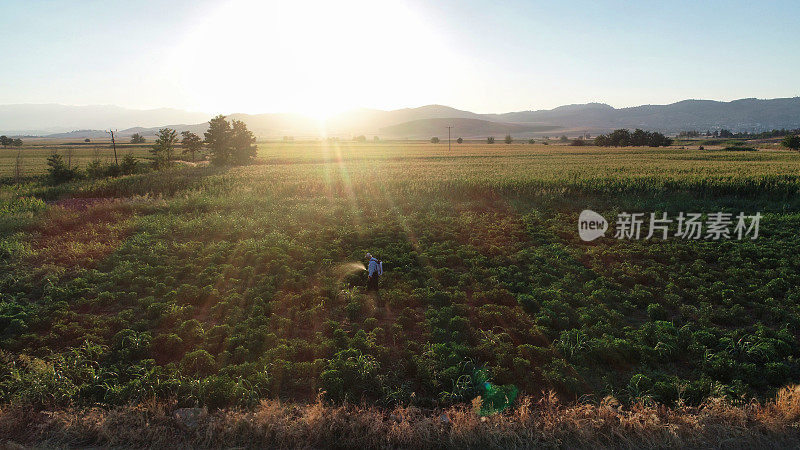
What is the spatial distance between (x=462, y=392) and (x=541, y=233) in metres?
11.3

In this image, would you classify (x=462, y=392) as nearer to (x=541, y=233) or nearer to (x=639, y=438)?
(x=639, y=438)

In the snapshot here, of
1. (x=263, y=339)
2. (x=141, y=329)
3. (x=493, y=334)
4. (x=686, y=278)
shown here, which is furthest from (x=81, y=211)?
(x=686, y=278)

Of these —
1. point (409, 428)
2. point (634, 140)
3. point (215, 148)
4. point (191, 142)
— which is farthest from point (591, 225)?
point (634, 140)

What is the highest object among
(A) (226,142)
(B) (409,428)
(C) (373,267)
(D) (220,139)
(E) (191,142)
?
(E) (191,142)

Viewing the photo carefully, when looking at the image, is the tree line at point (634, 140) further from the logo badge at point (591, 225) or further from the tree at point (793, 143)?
Result: the logo badge at point (591, 225)

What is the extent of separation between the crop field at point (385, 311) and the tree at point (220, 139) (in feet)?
110

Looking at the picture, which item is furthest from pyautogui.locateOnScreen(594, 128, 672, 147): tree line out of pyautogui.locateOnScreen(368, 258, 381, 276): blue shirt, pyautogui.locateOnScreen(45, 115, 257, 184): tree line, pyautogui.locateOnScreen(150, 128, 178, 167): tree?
pyautogui.locateOnScreen(368, 258, 381, 276): blue shirt

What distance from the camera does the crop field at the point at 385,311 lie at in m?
7.04

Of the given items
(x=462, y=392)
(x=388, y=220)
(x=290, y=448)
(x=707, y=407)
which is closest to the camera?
(x=290, y=448)

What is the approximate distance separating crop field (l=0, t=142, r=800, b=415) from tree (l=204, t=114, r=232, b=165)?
33.6 meters

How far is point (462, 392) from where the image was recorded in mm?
6715

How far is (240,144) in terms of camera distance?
171ft

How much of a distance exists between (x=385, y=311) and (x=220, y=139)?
49.8m

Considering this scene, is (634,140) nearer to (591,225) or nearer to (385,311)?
(591,225)
